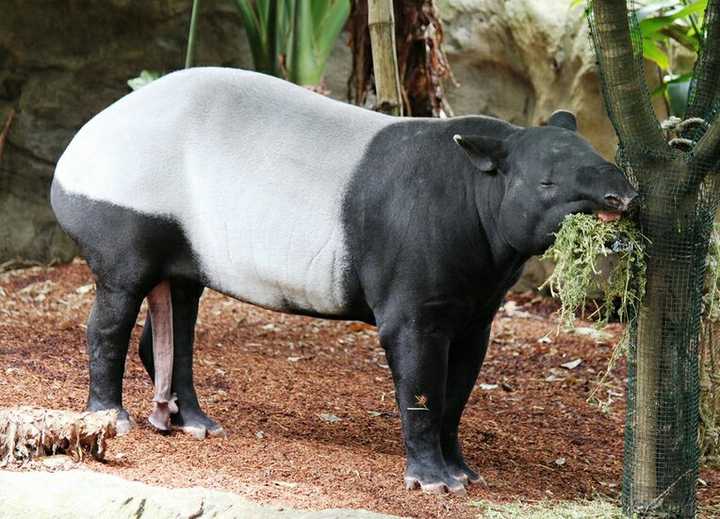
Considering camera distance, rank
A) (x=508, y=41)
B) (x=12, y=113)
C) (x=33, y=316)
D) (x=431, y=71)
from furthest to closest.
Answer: (x=508, y=41), (x=12, y=113), (x=33, y=316), (x=431, y=71)

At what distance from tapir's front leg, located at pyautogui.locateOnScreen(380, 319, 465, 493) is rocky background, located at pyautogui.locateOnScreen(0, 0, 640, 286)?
587 centimetres

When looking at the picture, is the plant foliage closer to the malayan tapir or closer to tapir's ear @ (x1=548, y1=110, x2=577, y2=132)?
the malayan tapir

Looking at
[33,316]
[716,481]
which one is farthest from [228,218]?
[33,316]

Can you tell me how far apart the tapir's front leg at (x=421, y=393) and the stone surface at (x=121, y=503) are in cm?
95

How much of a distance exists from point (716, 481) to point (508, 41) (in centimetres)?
595

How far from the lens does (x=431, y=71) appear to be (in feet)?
23.3

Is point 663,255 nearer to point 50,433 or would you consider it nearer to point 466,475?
point 466,475

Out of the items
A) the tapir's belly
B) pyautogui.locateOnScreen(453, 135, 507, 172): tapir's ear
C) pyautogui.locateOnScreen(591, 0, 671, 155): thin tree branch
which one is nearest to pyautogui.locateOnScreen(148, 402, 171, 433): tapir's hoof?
the tapir's belly

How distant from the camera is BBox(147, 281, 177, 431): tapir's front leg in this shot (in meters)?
4.99

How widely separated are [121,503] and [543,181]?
1.92m

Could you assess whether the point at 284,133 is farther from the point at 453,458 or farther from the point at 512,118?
the point at 512,118

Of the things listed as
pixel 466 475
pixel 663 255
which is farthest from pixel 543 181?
pixel 466 475

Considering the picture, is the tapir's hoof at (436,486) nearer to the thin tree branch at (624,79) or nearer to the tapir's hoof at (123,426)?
the tapir's hoof at (123,426)

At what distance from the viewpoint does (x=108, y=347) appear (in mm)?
4797
